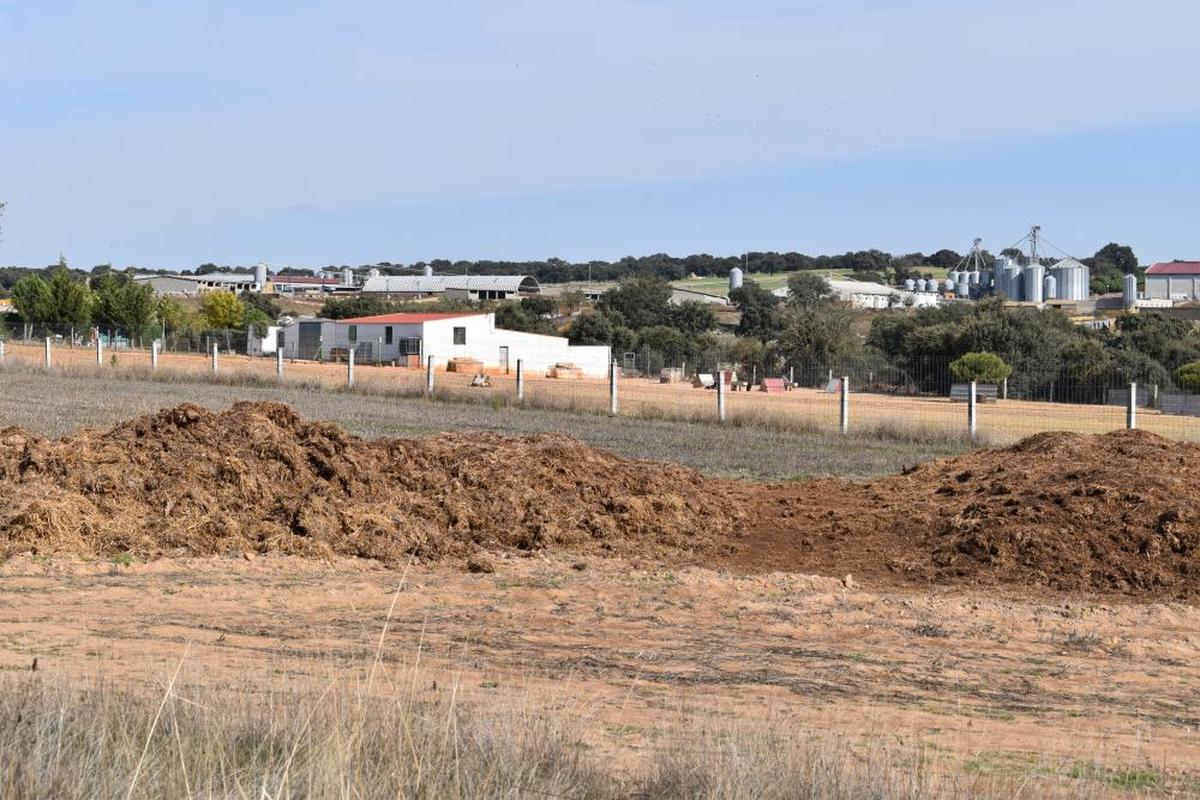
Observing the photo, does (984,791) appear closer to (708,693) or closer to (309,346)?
(708,693)

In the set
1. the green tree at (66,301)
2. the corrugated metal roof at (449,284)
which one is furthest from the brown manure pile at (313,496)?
the corrugated metal roof at (449,284)

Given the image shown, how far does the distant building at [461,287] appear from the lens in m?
144

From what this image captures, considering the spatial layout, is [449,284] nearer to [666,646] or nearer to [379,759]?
[666,646]

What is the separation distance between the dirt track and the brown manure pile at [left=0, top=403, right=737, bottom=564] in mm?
22

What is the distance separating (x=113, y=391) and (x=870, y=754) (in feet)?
118

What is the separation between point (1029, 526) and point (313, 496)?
6.93m

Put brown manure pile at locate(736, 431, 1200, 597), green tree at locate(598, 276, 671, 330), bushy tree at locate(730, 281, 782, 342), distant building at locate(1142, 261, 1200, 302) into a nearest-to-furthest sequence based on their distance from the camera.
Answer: brown manure pile at locate(736, 431, 1200, 597)
bushy tree at locate(730, 281, 782, 342)
green tree at locate(598, 276, 671, 330)
distant building at locate(1142, 261, 1200, 302)

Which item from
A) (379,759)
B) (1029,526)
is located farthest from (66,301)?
(379,759)

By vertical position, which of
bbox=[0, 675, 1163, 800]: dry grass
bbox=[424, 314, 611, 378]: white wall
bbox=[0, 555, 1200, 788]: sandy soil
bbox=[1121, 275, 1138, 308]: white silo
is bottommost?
bbox=[0, 555, 1200, 788]: sandy soil

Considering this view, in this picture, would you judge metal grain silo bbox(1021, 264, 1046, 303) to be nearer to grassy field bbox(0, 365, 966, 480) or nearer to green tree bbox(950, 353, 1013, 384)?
green tree bbox(950, 353, 1013, 384)

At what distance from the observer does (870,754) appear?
654 cm

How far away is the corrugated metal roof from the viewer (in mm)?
145500

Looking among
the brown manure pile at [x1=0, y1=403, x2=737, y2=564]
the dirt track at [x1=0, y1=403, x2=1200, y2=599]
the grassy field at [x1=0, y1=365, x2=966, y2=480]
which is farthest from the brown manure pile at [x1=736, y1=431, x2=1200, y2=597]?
the grassy field at [x1=0, y1=365, x2=966, y2=480]

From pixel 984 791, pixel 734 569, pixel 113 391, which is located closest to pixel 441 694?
pixel 984 791
